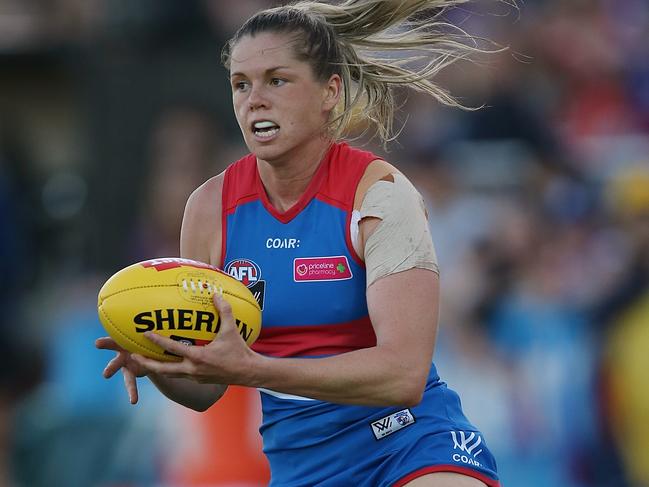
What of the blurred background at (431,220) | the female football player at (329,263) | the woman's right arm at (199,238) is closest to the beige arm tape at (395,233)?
the female football player at (329,263)

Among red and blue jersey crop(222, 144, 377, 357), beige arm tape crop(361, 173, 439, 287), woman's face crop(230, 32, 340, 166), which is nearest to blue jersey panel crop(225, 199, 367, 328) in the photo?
red and blue jersey crop(222, 144, 377, 357)

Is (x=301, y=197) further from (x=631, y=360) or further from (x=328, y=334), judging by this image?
(x=631, y=360)

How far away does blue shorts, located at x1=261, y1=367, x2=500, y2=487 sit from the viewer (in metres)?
4.62

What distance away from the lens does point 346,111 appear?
15.9 feet

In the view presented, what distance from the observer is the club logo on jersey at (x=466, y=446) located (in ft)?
15.1

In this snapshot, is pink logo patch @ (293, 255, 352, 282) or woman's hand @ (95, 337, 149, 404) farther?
pink logo patch @ (293, 255, 352, 282)

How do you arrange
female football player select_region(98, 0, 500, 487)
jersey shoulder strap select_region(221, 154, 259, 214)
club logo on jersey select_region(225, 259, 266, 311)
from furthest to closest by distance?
jersey shoulder strap select_region(221, 154, 259, 214)
club logo on jersey select_region(225, 259, 266, 311)
female football player select_region(98, 0, 500, 487)

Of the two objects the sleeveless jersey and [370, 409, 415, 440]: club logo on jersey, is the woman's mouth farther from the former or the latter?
[370, 409, 415, 440]: club logo on jersey

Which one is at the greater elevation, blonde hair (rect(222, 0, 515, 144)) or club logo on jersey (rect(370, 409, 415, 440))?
blonde hair (rect(222, 0, 515, 144))

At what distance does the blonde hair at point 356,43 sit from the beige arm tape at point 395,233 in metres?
0.39

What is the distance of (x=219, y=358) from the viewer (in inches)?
160

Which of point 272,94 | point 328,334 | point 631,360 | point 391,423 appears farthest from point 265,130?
point 631,360

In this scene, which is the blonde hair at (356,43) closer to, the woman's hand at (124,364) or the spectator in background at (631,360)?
the woman's hand at (124,364)

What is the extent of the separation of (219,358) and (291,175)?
3.25 ft
